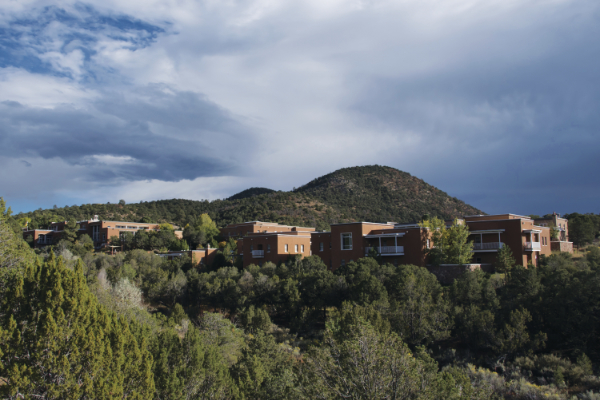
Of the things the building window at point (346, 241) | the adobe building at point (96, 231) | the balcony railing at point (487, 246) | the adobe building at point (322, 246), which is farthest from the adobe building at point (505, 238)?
the adobe building at point (96, 231)

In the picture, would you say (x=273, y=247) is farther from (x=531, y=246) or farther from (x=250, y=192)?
(x=250, y=192)

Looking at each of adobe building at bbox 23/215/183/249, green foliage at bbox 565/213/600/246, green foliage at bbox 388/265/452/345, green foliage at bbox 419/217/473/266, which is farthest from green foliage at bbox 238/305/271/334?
green foliage at bbox 565/213/600/246

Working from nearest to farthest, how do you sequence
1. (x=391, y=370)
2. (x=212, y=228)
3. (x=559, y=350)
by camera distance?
(x=391, y=370)
(x=559, y=350)
(x=212, y=228)

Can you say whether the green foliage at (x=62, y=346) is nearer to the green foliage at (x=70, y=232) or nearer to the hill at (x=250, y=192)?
the green foliage at (x=70, y=232)

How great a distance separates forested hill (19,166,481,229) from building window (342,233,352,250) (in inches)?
1197

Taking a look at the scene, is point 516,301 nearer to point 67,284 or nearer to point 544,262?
point 544,262

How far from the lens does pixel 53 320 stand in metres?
11.8

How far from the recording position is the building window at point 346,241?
42469 mm

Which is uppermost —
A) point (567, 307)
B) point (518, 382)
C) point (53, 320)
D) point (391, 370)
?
point (53, 320)

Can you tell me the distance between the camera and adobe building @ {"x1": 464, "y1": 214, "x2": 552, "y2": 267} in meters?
37.6

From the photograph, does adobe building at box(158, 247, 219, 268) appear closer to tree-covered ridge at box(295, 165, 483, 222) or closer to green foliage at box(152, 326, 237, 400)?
green foliage at box(152, 326, 237, 400)

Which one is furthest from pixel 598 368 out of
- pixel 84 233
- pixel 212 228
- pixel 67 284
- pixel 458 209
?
pixel 458 209

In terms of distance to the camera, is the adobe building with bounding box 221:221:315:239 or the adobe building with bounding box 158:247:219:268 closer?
the adobe building with bounding box 158:247:219:268

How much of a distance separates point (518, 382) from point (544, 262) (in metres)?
18.1
